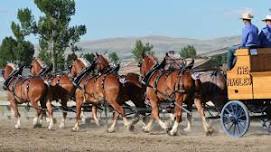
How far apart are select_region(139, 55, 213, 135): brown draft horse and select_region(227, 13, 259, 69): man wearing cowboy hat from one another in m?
1.62

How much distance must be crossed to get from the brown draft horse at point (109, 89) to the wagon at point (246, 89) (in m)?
3.98

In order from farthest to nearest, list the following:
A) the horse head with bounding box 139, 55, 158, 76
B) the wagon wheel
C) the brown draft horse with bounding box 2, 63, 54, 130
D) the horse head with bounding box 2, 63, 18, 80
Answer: the horse head with bounding box 2, 63, 18, 80, the brown draft horse with bounding box 2, 63, 54, 130, the horse head with bounding box 139, 55, 158, 76, the wagon wheel

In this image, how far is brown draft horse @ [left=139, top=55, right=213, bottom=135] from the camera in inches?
672

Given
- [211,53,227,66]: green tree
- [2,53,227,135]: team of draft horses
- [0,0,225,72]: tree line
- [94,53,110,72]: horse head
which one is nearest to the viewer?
[2,53,227,135]: team of draft horses

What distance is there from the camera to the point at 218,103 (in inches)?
725

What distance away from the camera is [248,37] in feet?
51.3

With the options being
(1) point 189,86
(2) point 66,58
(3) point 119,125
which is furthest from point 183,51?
(1) point 189,86

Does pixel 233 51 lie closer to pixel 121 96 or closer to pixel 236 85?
pixel 236 85

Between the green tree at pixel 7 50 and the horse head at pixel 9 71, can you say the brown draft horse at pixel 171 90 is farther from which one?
the green tree at pixel 7 50

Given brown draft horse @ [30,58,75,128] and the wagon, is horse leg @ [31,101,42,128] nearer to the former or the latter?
brown draft horse @ [30,58,75,128]

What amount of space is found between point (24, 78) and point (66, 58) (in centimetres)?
2144

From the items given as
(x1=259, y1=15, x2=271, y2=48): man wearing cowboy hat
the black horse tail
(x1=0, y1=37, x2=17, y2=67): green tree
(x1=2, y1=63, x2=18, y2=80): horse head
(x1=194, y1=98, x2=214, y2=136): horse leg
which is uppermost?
(x1=0, y1=37, x2=17, y2=67): green tree

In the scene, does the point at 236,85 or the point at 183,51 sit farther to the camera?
the point at 183,51

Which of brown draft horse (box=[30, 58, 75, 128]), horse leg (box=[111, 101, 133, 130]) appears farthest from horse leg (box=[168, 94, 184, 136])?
brown draft horse (box=[30, 58, 75, 128])
